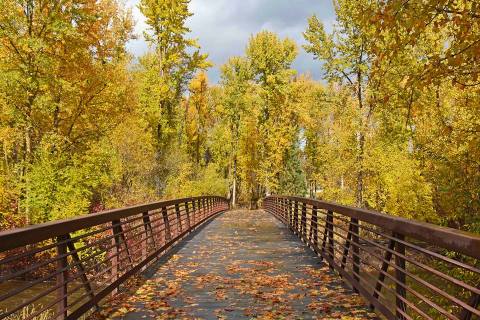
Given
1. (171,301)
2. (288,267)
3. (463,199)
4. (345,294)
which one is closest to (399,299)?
(345,294)

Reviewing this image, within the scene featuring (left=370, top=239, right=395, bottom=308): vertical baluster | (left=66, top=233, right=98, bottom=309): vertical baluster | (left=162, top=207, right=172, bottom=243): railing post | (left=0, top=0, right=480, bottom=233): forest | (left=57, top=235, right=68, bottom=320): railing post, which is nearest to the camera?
(left=57, top=235, right=68, bottom=320): railing post

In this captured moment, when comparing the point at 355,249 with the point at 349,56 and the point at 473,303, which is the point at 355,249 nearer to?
the point at 473,303

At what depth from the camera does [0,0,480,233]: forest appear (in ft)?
29.5

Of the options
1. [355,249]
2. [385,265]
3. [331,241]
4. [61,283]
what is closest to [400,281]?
[385,265]

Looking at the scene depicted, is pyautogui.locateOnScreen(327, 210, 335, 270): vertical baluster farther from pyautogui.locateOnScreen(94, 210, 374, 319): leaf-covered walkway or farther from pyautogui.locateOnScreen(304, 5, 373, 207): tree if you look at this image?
pyautogui.locateOnScreen(304, 5, 373, 207): tree

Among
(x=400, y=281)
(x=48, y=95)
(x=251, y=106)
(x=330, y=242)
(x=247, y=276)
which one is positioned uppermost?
(x=251, y=106)

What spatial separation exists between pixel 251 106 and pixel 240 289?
130ft

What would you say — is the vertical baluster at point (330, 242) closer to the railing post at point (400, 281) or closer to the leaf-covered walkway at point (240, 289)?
the leaf-covered walkway at point (240, 289)

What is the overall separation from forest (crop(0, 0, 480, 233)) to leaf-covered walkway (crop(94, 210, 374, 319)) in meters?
3.28

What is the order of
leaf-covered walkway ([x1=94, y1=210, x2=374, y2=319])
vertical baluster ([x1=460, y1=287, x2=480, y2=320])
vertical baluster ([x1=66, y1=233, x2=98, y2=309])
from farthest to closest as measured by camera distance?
1. leaf-covered walkway ([x1=94, y1=210, x2=374, y2=319])
2. vertical baluster ([x1=66, y1=233, x2=98, y2=309])
3. vertical baluster ([x1=460, y1=287, x2=480, y2=320])

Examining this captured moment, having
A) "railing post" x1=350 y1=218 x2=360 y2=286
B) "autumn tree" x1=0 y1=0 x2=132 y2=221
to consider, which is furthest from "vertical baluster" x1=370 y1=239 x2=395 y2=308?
"autumn tree" x1=0 y1=0 x2=132 y2=221

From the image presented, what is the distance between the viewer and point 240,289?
7871mm

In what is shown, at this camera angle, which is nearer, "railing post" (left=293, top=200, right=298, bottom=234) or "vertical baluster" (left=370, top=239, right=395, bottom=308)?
"vertical baluster" (left=370, top=239, right=395, bottom=308)

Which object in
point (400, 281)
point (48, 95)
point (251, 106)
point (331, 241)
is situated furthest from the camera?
point (251, 106)
